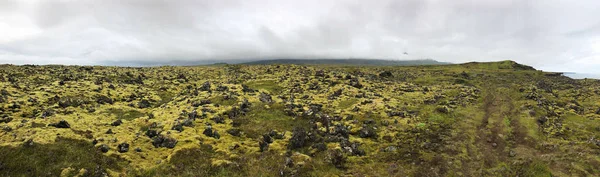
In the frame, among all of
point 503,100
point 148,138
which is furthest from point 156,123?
point 503,100

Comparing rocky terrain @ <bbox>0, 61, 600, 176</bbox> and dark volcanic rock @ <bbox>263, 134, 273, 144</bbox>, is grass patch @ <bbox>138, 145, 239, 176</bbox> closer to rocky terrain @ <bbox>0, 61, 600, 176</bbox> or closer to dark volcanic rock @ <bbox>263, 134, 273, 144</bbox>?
rocky terrain @ <bbox>0, 61, 600, 176</bbox>

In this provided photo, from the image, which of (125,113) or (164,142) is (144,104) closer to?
(125,113)

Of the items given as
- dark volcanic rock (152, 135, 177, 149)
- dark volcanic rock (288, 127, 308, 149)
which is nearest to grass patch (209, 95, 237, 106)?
dark volcanic rock (152, 135, 177, 149)

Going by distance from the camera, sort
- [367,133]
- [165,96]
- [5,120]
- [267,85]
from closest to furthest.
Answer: [5,120], [367,133], [165,96], [267,85]

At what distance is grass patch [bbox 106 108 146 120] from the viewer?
3517 cm

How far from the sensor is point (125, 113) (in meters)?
36.6

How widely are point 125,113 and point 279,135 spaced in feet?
66.5

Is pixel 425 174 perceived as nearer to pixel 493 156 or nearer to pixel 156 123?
pixel 493 156

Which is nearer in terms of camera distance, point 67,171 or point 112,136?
point 67,171

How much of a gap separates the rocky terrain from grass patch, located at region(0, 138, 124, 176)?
7cm

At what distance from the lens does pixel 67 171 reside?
20.0 metres

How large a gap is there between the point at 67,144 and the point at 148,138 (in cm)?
611

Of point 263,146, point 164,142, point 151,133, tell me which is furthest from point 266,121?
point 151,133

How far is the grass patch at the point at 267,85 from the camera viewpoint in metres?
58.7
